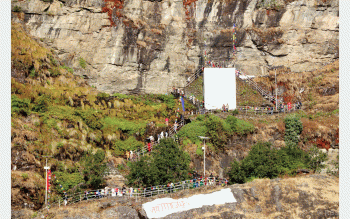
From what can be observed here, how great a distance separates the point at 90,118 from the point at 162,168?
10374 millimetres

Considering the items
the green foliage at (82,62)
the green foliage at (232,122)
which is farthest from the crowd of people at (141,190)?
the green foliage at (82,62)

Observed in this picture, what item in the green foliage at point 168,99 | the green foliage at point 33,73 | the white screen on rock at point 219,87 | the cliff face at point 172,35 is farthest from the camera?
the cliff face at point 172,35

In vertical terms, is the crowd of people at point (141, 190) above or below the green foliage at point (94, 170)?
below

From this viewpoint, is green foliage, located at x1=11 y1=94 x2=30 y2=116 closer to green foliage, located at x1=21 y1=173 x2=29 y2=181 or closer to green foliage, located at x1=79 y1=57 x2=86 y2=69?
green foliage, located at x1=21 y1=173 x2=29 y2=181

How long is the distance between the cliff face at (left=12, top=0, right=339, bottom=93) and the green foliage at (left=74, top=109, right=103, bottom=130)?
732cm

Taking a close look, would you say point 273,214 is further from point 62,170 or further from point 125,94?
point 125,94

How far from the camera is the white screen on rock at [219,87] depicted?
45.4 metres

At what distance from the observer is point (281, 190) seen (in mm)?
29125

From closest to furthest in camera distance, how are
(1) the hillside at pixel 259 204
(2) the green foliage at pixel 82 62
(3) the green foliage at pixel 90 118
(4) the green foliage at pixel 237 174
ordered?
(1) the hillside at pixel 259 204, (4) the green foliage at pixel 237 174, (3) the green foliage at pixel 90 118, (2) the green foliage at pixel 82 62

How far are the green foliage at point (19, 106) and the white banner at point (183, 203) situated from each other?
13741mm

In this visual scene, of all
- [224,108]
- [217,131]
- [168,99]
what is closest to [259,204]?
[217,131]

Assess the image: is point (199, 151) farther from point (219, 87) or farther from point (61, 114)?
point (61, 114)

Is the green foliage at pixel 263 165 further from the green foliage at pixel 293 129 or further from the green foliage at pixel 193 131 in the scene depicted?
the green foliage at pixel 293 129

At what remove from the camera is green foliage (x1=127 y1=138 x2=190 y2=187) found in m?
30.1
